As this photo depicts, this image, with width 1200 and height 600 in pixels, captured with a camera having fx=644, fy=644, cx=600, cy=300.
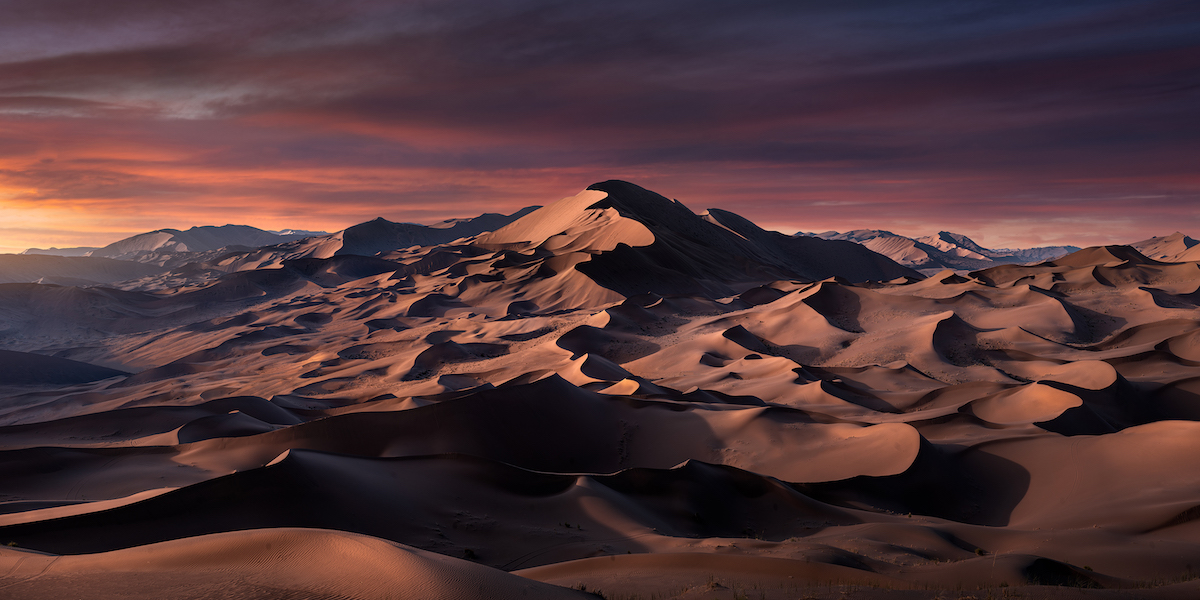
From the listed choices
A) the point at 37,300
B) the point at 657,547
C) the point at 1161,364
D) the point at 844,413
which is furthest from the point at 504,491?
the point at 37,300

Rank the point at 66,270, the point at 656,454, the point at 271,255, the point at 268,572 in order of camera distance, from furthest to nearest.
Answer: the point at 66,270 < the point at 271,255 < the point at 656,454 < the point at 268,572

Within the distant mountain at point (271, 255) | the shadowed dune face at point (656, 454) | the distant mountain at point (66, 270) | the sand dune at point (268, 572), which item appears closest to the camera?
the sand dune at point (268, 572)

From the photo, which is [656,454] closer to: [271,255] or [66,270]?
[271,255]

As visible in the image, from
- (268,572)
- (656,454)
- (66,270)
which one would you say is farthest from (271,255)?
(268,572)

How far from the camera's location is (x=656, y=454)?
2117 cm

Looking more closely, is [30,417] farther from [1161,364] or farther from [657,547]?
[1161,364]

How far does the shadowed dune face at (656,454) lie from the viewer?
828 cm

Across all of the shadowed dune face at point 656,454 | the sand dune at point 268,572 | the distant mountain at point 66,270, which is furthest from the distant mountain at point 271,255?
the sand dune at point 268,572

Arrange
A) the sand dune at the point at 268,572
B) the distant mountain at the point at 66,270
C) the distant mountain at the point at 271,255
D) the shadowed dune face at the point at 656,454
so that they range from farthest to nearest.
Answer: the distant mountain at the point at 66,270 → the distant mountain at the point at 271,255 → the shadowed dune face at the point at 656,454 → the sand dune at the point at 268,572

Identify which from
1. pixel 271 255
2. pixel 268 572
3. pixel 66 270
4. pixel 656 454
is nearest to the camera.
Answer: pixel 268 572

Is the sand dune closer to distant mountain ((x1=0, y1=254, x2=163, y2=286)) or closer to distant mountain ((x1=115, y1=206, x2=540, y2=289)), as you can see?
distant mountain ((x1=115, y1=206, x2=540, y2=289))

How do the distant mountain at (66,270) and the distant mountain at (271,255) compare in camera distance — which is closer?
the distant mountain at (271,255)

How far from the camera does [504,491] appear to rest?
47.4 feet

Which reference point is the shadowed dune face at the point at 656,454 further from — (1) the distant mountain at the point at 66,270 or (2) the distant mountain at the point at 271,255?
(1) the distant mountain at the point at 66,270
